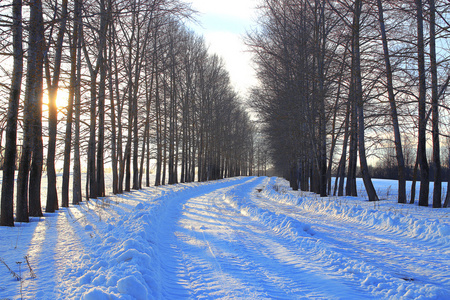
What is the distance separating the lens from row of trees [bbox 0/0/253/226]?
7102 mm

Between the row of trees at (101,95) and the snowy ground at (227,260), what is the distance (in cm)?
263

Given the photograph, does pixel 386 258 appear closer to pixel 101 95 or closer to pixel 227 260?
pixel 227 260

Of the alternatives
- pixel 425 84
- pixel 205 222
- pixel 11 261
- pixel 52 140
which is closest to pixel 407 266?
pixel 205 222

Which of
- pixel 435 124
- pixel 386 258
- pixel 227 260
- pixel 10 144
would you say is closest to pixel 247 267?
pixel 227 260

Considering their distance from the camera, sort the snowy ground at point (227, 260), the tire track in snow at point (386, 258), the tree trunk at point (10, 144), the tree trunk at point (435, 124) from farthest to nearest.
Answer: the tree trunk at point (435, 124), the tree trunk at point (10, 144), the tire track in snow at point (386, 258), the snowy ground at point (227, 260)

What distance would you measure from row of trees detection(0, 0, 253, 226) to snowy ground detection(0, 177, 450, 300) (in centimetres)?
263

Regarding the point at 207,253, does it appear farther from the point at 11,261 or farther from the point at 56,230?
the point at 56,230

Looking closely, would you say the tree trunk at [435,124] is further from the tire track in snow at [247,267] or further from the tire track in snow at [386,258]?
the tire track in snow at [247,267]

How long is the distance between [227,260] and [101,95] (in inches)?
318

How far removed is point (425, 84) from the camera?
1044 centimetres

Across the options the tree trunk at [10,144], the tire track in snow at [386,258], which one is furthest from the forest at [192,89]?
the tire track in snow at [386,258]

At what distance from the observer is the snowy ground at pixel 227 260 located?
11.9 feet

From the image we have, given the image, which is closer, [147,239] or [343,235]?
[147,239]

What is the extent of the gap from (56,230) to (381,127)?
46.7 feet
